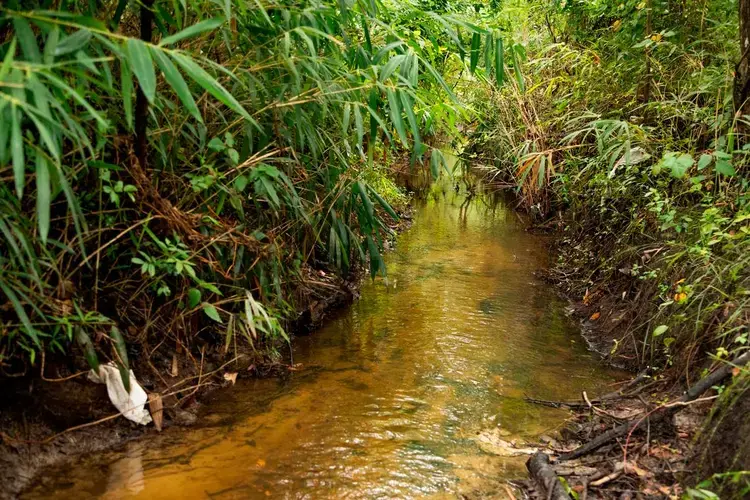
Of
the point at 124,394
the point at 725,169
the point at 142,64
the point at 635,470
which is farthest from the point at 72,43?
the point at 725,169

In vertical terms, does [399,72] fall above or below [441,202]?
above

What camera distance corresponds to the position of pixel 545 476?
2301 millimetres

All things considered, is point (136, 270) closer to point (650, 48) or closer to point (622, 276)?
point (622, 276)

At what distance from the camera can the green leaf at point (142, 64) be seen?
1.50 m

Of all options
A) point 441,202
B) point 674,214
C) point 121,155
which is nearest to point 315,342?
point 121,155

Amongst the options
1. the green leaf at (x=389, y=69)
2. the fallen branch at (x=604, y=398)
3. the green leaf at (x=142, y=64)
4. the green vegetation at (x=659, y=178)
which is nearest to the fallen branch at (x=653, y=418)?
the green vegetation at (x=659, y=178)

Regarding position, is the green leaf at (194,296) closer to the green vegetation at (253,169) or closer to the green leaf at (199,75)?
the green vegetation at (253,169)

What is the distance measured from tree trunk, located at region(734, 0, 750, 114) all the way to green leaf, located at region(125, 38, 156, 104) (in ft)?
9.39

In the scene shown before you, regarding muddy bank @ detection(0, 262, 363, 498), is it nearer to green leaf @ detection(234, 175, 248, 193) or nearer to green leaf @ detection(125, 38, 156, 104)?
green leaf @ detection(234, 175, 248, 193)

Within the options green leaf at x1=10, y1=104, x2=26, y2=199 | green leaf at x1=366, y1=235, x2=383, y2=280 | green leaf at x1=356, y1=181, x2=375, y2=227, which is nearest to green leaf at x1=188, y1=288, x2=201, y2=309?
green leaf at x1=10, y1=104, x2=26, y2=199

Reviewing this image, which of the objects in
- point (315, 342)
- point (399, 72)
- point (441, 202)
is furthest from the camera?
point (441, 202)

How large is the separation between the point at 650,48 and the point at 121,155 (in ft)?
12.1

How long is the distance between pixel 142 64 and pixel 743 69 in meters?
2.93

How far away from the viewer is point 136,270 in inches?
99.9
